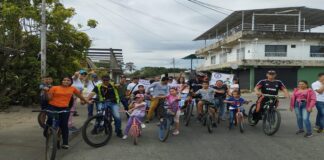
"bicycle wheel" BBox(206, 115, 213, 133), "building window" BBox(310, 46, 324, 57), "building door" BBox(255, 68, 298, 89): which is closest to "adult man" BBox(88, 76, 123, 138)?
"bicycle wheel" BBox(206, 115, 213, 133)

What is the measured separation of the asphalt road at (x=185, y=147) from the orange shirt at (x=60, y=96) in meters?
0.99

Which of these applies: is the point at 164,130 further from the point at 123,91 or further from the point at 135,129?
the point at 123,91

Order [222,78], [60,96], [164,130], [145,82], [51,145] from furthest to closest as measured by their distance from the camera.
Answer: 1. [145,82]
2. [222,78]
3. [164,130]
4. [60,96]
5. [51,145]

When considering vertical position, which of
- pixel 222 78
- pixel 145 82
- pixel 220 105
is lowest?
pixel 220 105

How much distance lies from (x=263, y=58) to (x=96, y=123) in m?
33.3

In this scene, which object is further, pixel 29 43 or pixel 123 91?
pixel 29 43

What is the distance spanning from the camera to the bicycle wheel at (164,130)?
347 inches

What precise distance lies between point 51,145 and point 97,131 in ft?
5.35

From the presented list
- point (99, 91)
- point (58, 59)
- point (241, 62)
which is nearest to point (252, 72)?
point (241, 62)

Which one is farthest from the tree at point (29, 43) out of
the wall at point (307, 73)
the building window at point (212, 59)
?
the building window at point (212, 59)

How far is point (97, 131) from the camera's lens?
817cm

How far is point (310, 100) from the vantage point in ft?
31.1

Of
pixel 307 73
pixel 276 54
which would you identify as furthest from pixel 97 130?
pixel 307 73

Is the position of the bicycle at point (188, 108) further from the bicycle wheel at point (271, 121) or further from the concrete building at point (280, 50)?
the concrete building at point (280, 50)
